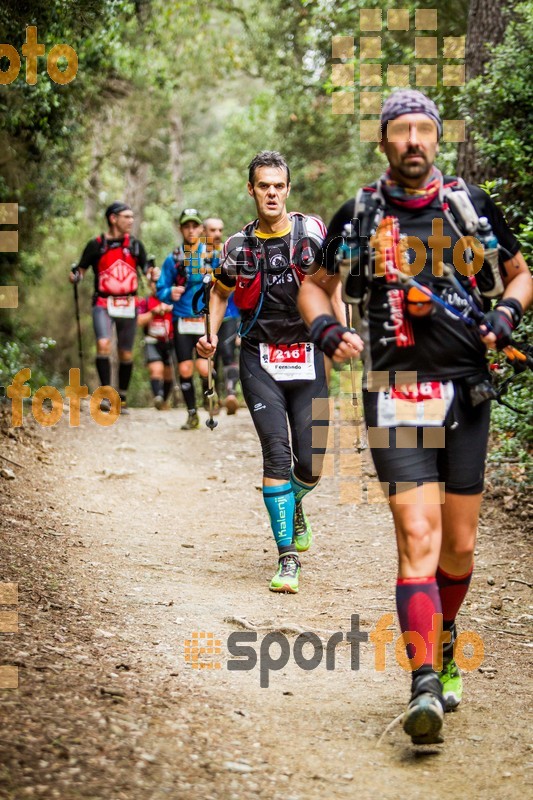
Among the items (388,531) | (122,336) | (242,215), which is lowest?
(388,531)

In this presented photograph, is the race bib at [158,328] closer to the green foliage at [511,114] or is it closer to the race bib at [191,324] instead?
the race bib at [191,324]

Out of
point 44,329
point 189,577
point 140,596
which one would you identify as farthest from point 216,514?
point 44,329

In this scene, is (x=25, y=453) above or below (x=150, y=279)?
below

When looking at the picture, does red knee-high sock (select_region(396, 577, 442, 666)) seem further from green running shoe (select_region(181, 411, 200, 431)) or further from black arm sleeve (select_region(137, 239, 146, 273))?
black arm sleeve (select_region(137, 239, 146, 273))

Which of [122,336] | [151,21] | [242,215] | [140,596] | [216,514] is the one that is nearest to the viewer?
[140,596]

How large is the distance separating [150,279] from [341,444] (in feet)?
10.7

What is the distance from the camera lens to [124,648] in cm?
489

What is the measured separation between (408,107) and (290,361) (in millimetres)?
2711

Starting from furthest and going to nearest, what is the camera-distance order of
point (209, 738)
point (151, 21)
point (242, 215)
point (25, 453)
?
1. point (242, 215)
2. point (151, 21)
3. point (25, 453)
4. point (209, 738)

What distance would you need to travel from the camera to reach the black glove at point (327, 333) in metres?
4.03

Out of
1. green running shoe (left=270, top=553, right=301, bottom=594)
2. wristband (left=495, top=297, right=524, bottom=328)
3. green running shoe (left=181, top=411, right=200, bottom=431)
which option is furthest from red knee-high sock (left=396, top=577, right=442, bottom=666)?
green running shoe (left=181, top=411, right=200, bottom=431)

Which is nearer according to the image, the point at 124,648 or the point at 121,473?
the point at 124,648

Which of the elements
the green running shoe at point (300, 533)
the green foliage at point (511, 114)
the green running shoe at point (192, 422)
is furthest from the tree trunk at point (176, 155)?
the green running shoe at point (300, 533)

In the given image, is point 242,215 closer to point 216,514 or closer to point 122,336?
point 122,336
